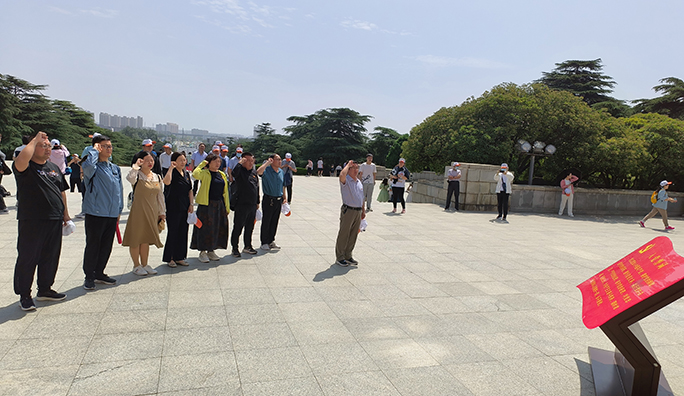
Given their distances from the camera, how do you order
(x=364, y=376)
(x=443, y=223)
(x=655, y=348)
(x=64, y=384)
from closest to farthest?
(x=64, y=384), (x=364, y=376), (x=655, y=348), (x=443, y=223)

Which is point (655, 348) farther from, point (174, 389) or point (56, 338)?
point (56, 338)

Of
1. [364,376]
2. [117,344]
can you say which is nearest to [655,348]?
[364,376]

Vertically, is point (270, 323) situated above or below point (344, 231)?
below

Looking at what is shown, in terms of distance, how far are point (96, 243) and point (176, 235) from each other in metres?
1.17

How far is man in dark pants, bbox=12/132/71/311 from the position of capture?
13.7ft

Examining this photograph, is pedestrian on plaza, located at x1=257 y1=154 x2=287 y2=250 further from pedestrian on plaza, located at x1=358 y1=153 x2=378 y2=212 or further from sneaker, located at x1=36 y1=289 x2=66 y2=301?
pedestrian on plaza, located at x1=358 y1=153 x2=378 y2=212

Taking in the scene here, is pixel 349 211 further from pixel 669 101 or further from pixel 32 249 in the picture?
pixel 669 101

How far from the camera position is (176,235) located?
6.06 m

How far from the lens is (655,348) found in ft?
13.8

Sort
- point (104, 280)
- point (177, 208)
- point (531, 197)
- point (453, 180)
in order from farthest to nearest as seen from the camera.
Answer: point (531, 197), point (453, 180), point (177, 208), point (104, 280)

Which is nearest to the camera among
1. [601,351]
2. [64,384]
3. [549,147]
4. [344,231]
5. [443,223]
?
[64,384]

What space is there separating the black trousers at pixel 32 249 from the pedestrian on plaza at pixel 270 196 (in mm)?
3280

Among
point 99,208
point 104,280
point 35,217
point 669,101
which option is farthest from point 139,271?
point 669,101

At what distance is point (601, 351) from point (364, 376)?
2.22 metres
